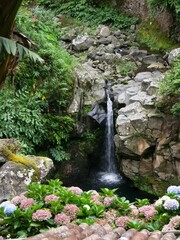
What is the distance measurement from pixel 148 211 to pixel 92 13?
17288 millimetres

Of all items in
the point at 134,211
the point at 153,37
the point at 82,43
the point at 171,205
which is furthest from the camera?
the point at 153,37

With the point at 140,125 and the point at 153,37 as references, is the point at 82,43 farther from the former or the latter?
the point at 140,125

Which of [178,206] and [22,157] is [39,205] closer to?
[178,206]

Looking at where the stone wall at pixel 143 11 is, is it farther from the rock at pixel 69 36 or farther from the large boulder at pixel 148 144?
the large boulder at pixel 148 144

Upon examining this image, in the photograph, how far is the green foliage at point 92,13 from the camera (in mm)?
18781

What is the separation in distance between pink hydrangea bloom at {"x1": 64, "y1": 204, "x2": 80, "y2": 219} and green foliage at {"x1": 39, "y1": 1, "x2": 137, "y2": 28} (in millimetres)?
15982

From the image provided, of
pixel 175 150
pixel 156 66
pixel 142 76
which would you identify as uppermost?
pixel 156 66

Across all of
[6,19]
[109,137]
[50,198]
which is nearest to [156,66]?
[109,137]

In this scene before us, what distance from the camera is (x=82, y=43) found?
16578 millimetres

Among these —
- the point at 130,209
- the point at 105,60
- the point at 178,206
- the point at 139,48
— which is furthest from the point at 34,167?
the point at 139,48

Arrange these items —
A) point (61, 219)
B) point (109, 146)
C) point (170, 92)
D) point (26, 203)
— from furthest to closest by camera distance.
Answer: point (109, 146)
point (170, 92)
point (26, 203)
point (61, 219)

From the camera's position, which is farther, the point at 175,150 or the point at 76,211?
the point at 175,150

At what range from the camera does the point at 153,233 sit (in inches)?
123

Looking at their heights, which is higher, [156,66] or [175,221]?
[156,66]
